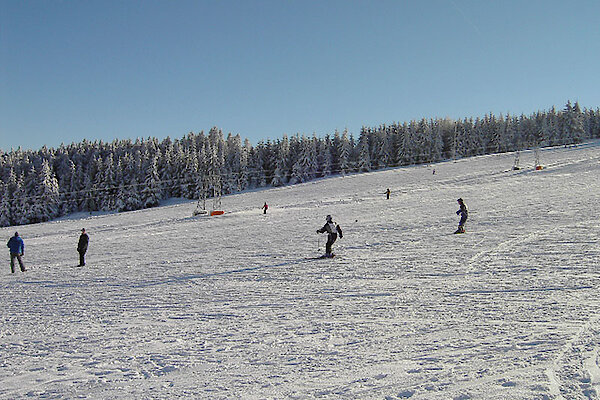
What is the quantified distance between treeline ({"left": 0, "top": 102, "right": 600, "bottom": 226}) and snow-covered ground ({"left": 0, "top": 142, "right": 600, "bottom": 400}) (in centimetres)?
5691

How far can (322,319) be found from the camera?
7723 millimetres

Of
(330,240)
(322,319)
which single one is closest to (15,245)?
(330,240)

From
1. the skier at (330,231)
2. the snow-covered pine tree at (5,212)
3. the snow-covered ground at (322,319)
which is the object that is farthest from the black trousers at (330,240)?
the snow-covered pine tree at (5,212)

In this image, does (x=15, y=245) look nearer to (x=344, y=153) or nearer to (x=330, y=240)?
(x=330, y=240)

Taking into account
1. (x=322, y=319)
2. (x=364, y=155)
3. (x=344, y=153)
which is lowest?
(x=322, y=319)

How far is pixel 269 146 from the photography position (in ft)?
306

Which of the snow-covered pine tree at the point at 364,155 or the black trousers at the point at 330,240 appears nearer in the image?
the black trousers at the point at 330,240

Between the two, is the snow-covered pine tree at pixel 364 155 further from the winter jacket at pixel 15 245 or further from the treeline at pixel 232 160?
the winter jacket at pixel 15 245

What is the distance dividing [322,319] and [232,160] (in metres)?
85.8

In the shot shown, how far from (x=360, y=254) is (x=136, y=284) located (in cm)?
771

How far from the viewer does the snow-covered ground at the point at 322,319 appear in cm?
511

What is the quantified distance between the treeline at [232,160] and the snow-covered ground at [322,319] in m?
56.9

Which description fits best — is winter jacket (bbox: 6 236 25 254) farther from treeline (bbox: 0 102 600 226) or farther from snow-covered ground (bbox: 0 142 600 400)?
treeline (bbox: 0 102 600 226)

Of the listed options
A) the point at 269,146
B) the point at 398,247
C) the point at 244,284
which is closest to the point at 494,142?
the point at 269,146
